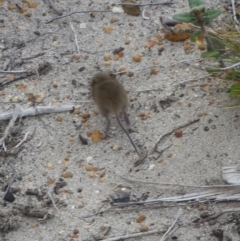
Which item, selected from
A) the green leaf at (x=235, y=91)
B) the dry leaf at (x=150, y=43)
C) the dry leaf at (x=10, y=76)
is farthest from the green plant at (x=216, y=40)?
the dry leaf at (x=10, y=76)

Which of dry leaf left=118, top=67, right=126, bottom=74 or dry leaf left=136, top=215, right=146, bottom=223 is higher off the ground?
dry leaf left=118, top=67, right=126, bottom=74

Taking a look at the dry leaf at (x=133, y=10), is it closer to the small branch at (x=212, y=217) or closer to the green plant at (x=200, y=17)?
the green plant at (x=200, y=17)

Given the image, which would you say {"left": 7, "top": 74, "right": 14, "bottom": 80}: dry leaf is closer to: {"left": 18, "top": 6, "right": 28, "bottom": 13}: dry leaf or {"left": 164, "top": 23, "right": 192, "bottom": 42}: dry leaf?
{"left": 18, "top": 6, "right": 28, "bottom": 13}: dry leaf

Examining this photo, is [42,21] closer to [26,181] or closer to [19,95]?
[19,95]

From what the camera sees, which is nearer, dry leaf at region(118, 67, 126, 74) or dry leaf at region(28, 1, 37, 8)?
dry leaf at region(118, 67, 126, 74)

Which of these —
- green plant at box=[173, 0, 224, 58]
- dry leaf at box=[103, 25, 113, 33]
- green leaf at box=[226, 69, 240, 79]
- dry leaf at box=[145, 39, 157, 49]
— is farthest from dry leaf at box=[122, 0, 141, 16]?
green leaf at box=[226, 69, 240, 79]

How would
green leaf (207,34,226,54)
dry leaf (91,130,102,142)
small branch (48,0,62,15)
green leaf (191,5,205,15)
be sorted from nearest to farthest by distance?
green leaf (191,5,205,15) < dry leaf (91,130,102,142) < green leaf (207,34,226,54) < small branch (48,0,62,15)
